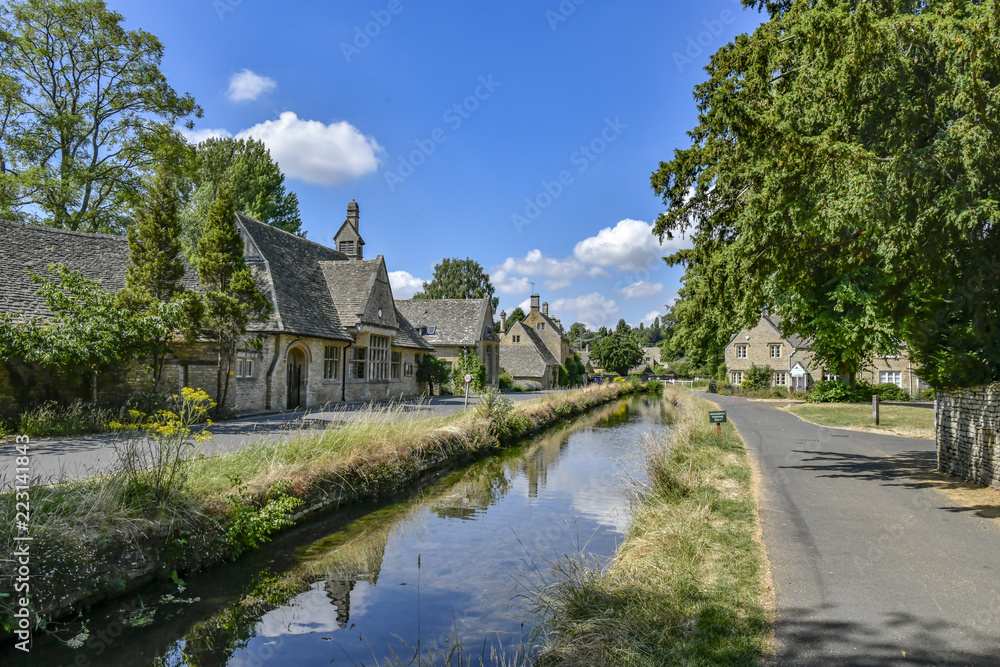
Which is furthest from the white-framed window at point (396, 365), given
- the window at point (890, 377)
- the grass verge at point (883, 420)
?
the window at point (890, 377)

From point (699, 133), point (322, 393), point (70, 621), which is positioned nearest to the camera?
point (70, 621)

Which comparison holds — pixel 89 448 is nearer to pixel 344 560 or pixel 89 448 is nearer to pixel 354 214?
pixel 344 560

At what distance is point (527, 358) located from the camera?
58469mm

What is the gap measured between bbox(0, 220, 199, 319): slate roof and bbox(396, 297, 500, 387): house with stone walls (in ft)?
77.8

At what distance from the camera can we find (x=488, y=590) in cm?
772

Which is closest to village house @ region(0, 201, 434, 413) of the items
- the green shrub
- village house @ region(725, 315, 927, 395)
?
the green shrub

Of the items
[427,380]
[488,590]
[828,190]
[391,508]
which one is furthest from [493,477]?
[427,380]

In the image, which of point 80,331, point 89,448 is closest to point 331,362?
point 80,331

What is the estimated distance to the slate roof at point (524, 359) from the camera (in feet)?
189

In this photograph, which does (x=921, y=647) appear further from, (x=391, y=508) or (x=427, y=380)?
(x=427, y=380)

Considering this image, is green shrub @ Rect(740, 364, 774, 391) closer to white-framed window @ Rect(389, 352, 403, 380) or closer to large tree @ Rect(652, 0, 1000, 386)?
white-framed window @ Rect(389, 352, 403, 380)

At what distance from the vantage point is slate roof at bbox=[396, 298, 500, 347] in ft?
146

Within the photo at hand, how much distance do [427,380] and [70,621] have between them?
30067 millimetres

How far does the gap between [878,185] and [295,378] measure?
69.7 feet
